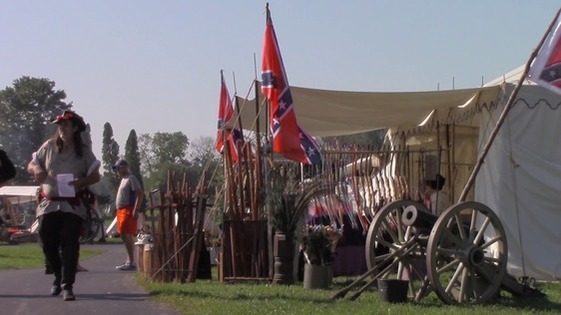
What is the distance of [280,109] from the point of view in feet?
39.7

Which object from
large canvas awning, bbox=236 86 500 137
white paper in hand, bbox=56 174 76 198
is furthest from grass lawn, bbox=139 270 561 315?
large canvas awning, bbox=236 86 500 137

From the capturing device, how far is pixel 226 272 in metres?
11.6

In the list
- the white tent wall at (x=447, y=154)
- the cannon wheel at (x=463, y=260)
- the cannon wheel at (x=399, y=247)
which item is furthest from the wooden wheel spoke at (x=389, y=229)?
the white tent wall at (x=447, y=154)

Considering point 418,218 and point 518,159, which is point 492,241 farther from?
point 518,159

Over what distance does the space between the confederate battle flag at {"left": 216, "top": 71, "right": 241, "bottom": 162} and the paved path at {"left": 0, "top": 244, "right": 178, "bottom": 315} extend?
225cm

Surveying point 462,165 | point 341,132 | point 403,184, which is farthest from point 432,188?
point 341,132

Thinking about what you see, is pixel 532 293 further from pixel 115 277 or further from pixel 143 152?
pixel 143 152

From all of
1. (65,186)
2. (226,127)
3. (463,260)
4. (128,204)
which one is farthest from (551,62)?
(128,204)

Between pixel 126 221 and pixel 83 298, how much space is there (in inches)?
182

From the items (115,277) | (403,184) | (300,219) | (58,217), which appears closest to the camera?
(58,217)

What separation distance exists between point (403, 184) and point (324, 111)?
1633 mm

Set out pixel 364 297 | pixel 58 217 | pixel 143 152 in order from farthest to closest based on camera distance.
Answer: pixel 143 152, pixel 364 297, pixel 58 217

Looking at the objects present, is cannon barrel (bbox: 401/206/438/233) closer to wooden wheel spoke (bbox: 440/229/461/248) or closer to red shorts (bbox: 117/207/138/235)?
wooden wheel spoke (bbox: 440/229/461/248)

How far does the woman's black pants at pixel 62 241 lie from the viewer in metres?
8.78
